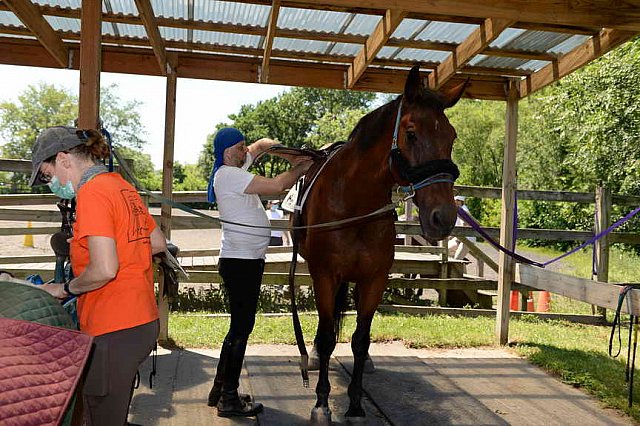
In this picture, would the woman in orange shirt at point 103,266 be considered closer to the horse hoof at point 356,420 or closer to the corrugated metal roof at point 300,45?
the horse hoof at point 356,420

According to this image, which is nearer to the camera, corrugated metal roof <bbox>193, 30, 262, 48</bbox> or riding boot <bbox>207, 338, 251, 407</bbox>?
riding boot <bbox>207, 338, 251, 407</bbox>

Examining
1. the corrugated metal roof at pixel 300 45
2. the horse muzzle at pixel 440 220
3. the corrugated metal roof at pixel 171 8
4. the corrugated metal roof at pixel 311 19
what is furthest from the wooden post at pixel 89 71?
the corrugated metal roof at pixel 300 45

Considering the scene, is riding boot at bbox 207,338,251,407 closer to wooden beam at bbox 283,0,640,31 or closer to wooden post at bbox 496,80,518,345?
wooden beam at bbox 283,0,640,31

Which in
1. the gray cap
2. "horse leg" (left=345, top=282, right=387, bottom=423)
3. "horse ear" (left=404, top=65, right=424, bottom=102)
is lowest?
"horse leg" (left=345, top=282, right=387, bottom=423)

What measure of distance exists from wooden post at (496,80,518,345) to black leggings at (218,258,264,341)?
322 cm

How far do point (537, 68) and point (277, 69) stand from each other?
254 cm

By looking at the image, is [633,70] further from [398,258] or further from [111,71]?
[111,71]

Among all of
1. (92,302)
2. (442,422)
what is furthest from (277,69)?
(92,302)

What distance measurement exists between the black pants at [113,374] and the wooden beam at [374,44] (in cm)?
275

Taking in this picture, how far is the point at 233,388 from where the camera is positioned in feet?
12.6

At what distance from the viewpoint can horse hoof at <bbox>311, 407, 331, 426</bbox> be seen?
3.68m

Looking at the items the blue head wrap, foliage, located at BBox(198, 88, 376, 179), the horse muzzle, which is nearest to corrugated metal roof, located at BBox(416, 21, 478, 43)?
the blue head wrap

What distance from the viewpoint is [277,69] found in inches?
222

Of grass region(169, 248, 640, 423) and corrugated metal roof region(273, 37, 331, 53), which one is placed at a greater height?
corrugated metal roof region(273, 37, 331, 53)
